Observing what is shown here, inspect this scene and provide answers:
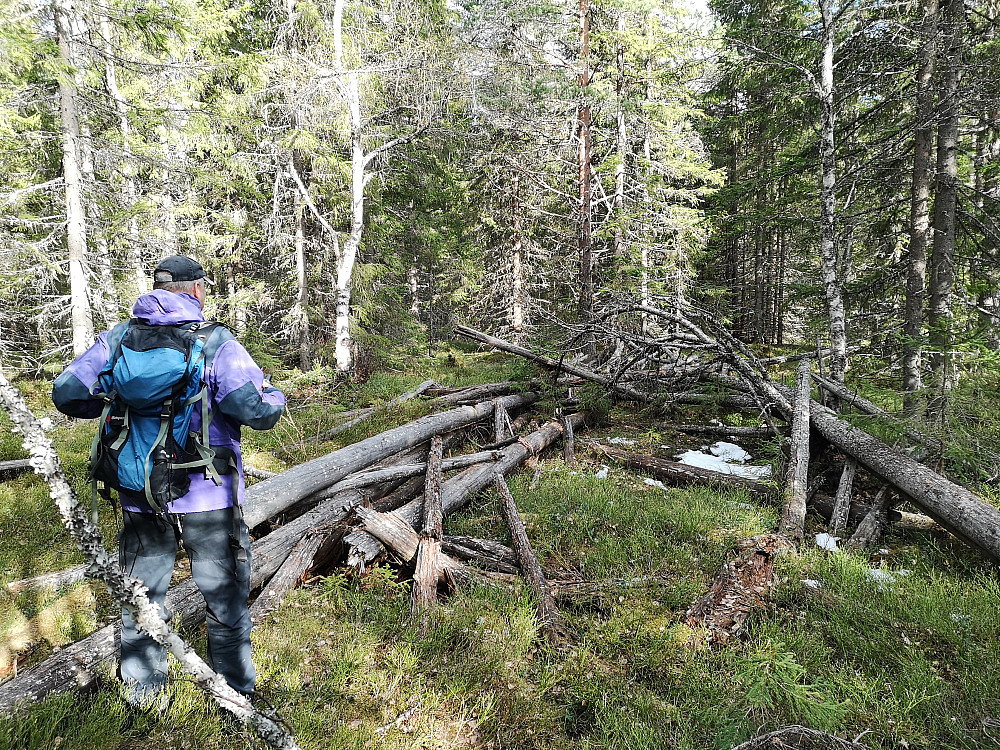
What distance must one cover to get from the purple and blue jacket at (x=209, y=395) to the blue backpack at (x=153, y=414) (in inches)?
1.9

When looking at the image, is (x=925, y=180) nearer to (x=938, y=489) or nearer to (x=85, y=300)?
(x=938, y=489)

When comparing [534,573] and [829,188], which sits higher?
[829,188]

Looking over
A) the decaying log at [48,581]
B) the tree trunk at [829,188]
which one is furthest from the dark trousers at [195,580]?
the tree trunk at [829,188]

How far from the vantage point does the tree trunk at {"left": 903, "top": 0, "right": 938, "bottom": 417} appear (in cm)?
929

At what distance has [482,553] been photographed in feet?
15.4

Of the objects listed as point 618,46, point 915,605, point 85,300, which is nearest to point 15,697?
point 915,605

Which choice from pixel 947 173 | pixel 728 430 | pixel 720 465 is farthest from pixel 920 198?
pixel 720 465

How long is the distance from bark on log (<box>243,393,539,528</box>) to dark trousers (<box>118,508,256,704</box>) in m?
1.63

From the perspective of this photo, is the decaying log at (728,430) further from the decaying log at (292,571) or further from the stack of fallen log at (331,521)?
the decaying log at (292,571)

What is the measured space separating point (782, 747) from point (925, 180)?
12.1 meters

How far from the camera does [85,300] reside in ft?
28.0

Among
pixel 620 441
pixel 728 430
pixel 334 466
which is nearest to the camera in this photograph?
pixel 334 466

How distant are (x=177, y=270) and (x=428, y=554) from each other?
313cm

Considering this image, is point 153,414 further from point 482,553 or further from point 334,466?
point 482,553
